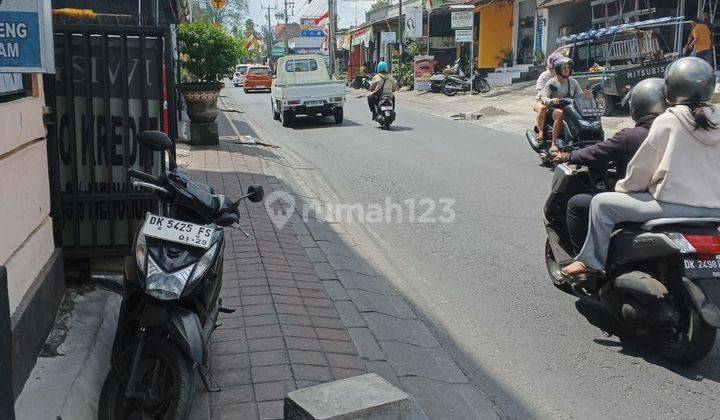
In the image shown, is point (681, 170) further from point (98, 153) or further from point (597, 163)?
point (98, 153)

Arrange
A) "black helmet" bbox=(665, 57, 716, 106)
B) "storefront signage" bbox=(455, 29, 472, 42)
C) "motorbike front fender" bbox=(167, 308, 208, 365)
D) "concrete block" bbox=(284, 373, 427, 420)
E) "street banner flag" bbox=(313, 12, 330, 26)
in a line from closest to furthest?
"concrete block" bbox=(284, 373, 427, 420)
"motorbike front fender" bbox=(167, 308, 208, 365)
"black helmet" bbox=(665, 57, 716, 106)
"storefront signage" bbox=(455, 29, 472, 42)
"street banner flag" bbox=(313, 12, 330, 26)

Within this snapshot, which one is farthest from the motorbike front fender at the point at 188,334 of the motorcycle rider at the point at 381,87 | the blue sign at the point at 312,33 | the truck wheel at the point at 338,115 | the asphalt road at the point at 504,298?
the blue sign at the point at 312,33

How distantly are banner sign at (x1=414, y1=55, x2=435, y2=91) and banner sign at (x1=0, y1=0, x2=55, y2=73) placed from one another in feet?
112

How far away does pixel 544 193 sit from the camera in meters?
9.69

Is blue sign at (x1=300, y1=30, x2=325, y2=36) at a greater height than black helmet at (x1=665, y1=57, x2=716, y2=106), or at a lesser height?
greater

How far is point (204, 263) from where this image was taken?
11.1 ft

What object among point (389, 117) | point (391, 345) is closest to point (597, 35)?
point (389, 117)

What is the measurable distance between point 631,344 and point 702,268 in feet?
2.86

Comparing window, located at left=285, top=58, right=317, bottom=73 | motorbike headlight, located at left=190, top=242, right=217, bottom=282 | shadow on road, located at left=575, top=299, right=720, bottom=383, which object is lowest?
shadow on road, located at left=575, top=299, right=720, bottom=383

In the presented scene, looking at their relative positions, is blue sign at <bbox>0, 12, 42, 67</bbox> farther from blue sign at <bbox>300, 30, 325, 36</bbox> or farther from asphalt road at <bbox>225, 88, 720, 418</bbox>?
blue sign at <bbox>300, 30, 325, 36</bbox>

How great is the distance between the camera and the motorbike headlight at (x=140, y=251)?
333 centimetres

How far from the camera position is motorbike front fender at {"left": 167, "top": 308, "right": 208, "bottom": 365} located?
316 centimetres

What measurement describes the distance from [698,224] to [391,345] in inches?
83.8

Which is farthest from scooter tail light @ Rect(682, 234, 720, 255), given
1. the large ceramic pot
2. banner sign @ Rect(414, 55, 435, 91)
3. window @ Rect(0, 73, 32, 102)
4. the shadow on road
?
banner sign @ Rect(414, 55, 435, 91)
